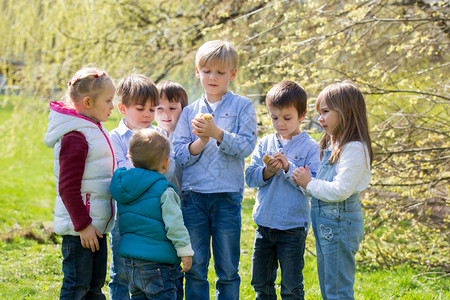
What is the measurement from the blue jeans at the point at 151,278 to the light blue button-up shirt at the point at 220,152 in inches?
21.7

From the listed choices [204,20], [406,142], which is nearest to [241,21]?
[204,20]

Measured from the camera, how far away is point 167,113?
3.19m

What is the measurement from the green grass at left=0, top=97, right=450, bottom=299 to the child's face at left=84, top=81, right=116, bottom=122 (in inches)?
77.3

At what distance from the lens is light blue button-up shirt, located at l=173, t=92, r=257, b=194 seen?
9.16ft

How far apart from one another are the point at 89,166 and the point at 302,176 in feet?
3.65

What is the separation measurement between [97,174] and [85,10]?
5609mm

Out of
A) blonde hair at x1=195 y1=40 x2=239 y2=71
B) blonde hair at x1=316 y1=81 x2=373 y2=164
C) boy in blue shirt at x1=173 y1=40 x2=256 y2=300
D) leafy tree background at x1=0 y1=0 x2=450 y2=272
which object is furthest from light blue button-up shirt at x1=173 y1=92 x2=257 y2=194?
leafy tree background at x1=0 y1=0 x2=450 y2=272

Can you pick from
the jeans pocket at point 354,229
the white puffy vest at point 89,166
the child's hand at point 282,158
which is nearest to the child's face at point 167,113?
the white puffy vest at point 89,166

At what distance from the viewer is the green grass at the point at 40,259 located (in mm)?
4169

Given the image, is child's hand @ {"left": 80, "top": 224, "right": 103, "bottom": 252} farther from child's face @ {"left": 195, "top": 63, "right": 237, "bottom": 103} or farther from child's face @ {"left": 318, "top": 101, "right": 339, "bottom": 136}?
child's face @ {"left": 318, "top": 101, "right": 339, "bottom": 136}

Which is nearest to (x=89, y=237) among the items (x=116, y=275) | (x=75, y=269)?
(x=75, y=269)

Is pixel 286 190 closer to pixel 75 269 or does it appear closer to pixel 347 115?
pixel 347 115

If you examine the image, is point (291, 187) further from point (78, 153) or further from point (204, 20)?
point (204, 20)

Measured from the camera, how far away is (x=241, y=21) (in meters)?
6.79
